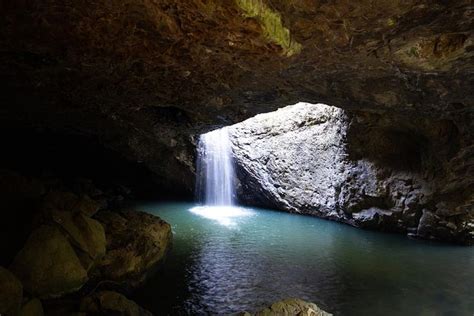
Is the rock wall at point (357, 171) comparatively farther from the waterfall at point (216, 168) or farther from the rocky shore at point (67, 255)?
the rocky shore at point (67, 255)

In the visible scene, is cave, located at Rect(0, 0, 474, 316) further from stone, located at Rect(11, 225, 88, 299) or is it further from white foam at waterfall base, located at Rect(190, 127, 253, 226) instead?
white foam at waterfall base, located at Rect(190, 127, 253, 226)

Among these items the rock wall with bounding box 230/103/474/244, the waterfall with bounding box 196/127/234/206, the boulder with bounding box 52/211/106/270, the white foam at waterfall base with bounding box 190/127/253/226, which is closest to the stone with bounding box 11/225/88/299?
the boulder with bounding box 52/211/106/270

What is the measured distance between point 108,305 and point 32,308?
101cm

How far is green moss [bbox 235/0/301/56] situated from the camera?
432 centimetres

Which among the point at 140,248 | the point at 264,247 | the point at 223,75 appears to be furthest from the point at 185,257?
the point at 223,75

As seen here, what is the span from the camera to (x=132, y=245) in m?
7.03

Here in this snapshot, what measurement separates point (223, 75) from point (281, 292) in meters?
4.39

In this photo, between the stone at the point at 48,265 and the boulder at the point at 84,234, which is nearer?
the stone at the point at 48,265

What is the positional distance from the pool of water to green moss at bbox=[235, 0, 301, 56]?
441 cm

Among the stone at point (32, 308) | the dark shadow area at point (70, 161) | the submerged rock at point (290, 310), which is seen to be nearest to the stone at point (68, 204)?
the stone at point (32, 308)

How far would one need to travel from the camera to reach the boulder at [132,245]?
658 centimetres

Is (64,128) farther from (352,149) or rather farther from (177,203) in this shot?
(352,149)

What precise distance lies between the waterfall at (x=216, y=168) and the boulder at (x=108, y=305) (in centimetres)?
1145

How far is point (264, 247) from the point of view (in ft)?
32.3
